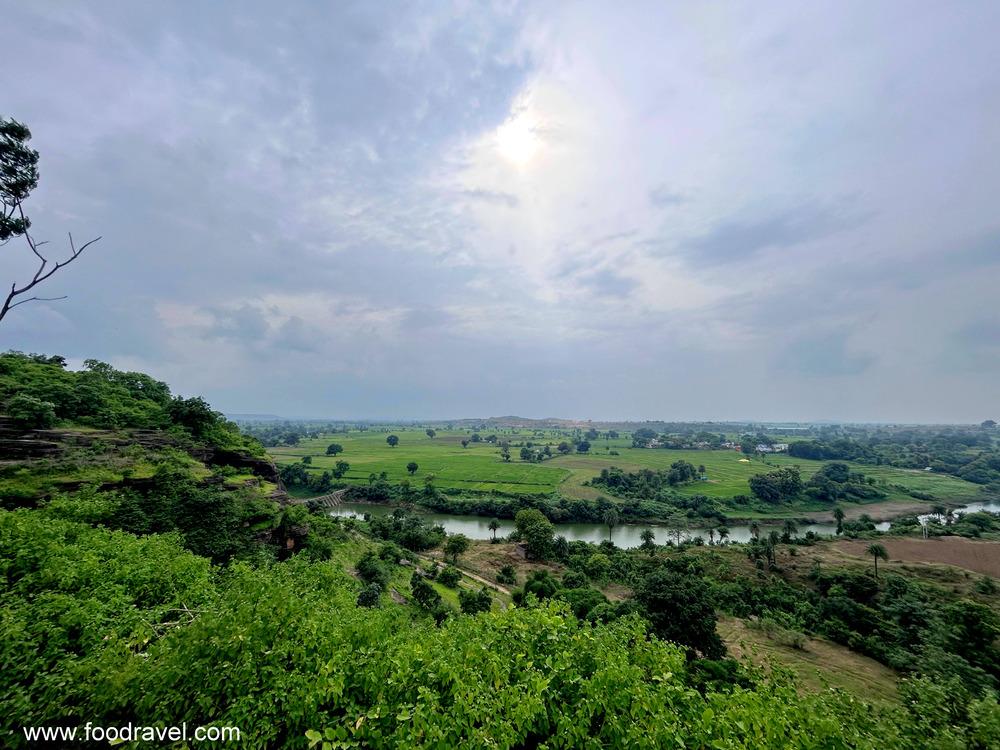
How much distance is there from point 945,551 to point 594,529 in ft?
117

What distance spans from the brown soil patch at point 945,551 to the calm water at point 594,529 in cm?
1152

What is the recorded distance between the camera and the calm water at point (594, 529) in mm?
51312

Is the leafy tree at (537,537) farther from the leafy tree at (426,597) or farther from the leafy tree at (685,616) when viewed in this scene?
the leafy tree at (685,616)

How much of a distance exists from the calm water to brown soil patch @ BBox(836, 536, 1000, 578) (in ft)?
37.8

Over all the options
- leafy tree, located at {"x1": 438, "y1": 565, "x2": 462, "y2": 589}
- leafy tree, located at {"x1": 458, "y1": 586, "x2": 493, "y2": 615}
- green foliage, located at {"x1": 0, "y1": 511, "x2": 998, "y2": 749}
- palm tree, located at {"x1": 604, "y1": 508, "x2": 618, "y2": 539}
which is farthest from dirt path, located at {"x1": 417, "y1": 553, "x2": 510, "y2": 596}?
green foliage, located at {"x1": 0, "y1": 511, "x2": 998, "y2": 749}

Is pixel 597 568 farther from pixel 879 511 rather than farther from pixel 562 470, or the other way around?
pixel 879 511

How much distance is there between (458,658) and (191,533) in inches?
769

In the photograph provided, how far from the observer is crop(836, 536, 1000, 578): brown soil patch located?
35844 mm

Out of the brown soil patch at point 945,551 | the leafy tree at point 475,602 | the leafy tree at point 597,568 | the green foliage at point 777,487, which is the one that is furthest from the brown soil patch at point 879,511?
the leafy tree at point 475,602

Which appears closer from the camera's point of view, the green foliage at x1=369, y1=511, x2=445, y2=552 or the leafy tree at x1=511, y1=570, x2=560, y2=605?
the leafy tree at x1=511, y1=570, x2=560, y2=605

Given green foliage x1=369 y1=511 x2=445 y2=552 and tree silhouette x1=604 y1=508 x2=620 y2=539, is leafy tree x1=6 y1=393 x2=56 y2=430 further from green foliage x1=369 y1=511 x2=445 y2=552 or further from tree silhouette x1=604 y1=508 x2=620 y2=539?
tree silhouette x1=604 y1=508 x2=620 y2=539

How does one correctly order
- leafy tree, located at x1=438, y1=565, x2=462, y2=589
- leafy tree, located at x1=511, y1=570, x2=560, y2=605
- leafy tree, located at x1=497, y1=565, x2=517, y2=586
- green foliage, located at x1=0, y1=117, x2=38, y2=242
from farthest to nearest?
leafy tree, located at x1=497, y1=565, x2=517, y2=586 < leafy tree, located at x1=438, y1=565, x2=462, y2=589 < leafy tree, located at x1=511, y1=570, x2=560, y2=605 < green foliage, located at x1=0, y1=117, x2=38, y2=242

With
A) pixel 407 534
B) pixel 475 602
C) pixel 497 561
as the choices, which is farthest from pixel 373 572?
pixel 497 561

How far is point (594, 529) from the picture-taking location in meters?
55.0
